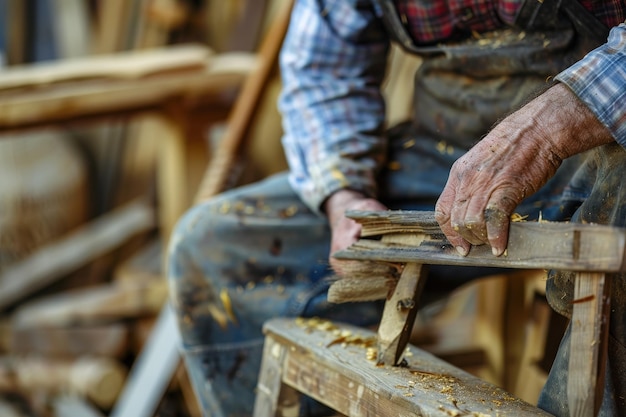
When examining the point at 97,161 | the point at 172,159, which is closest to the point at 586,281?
the point at 172,159

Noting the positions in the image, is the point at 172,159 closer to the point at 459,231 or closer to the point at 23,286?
the point at 23,286

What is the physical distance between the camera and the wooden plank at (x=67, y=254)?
11.6 feet

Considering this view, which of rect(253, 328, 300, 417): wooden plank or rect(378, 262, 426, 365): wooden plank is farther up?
rect(378, 262, 426, 365): wooden plank

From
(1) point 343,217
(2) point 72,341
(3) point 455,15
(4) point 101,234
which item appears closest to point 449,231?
(1) point 343,217

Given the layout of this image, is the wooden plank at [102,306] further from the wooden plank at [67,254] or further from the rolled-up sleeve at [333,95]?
the rolled-up sleeve at [333,95]

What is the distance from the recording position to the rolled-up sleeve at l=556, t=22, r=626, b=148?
0.95m

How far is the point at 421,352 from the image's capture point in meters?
1.23

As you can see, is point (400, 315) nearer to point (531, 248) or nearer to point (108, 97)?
point (531, 248)

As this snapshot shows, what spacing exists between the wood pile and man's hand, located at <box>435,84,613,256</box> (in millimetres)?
1481

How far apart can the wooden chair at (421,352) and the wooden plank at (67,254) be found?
242cm

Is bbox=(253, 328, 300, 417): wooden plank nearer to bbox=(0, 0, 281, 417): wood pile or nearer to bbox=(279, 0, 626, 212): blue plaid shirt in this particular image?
bbox=(279, 0, 626, 212): blue plaid shirt

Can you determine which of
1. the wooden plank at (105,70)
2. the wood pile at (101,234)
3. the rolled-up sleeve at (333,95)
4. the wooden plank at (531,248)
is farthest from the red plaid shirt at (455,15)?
the wooden plank at (105,70)

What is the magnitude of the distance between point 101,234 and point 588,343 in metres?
3.06

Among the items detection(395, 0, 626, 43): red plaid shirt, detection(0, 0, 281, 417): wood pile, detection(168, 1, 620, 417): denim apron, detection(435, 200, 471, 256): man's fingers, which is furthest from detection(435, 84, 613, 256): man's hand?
detection(0, 0, 281, 417): wood pile
